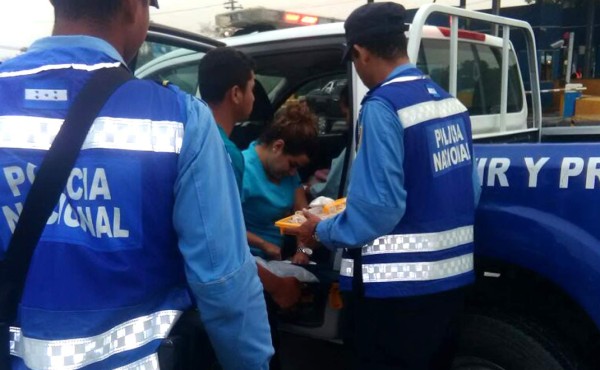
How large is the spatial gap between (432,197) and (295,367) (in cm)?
183

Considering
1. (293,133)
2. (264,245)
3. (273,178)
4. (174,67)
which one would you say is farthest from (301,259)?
(174,67)

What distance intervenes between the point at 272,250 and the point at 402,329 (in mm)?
835

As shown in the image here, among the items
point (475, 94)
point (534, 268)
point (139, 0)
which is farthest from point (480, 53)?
point (139, 0)

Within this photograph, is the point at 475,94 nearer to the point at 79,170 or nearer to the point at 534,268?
the point at 534,268

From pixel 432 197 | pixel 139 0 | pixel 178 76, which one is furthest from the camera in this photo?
pixel 178 76

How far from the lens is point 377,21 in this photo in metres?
2.16

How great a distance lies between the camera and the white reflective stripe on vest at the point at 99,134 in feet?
4.00

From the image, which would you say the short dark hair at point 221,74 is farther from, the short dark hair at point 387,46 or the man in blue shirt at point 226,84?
the short dark hair at point 387,46

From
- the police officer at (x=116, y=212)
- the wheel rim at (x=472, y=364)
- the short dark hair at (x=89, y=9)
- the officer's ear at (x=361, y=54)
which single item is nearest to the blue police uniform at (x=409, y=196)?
the officer's ear at (x=361, y=54)

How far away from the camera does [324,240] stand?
2213mm

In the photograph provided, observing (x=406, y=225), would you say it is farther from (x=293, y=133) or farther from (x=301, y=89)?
(x=301, y=89)

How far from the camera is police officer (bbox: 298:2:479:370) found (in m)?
2.05

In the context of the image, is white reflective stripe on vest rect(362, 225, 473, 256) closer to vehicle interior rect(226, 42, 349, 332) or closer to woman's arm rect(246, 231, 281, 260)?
vehicle interior rect(226, 42, 349, 332)

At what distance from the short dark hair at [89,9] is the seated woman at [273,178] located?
1.56m
